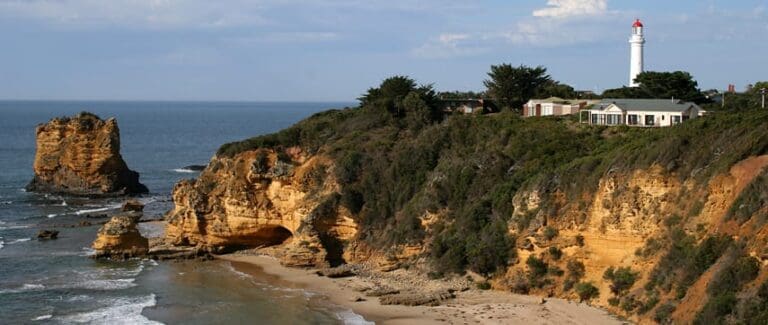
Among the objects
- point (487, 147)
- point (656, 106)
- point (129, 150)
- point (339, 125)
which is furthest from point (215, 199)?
point (129, 150)

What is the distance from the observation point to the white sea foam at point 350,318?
38275mm

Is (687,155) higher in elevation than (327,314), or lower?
higher

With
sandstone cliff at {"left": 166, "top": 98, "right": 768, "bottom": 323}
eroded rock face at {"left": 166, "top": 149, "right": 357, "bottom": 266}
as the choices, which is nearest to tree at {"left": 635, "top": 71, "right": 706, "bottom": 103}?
sandstone cliff at {"left": 166, "top": 98, "right": 768, "bottom": 323}

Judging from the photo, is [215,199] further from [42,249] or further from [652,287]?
[652,287]

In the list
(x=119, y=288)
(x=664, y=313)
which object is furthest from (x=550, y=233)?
(x=119, y=288)

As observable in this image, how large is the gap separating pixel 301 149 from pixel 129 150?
254ft

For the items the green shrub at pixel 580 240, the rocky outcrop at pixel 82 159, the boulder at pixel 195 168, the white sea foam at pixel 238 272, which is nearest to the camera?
the green shrub at pixel 580 240

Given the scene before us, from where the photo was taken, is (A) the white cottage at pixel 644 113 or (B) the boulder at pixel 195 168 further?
(B) the boulder at pixel 195 168

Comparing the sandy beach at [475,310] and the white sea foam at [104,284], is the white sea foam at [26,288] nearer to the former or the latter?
the white sea foam at [104,284]

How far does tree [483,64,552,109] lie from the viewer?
67000mm

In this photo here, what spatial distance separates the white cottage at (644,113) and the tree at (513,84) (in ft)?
40.7

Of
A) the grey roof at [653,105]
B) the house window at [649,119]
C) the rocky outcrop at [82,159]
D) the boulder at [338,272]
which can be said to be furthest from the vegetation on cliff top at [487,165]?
the rocky outcrop at [82,159]

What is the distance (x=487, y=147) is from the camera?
5166 centimetres

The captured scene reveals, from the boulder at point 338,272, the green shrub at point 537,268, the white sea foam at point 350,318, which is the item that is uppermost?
the green shrub at point 537,268
